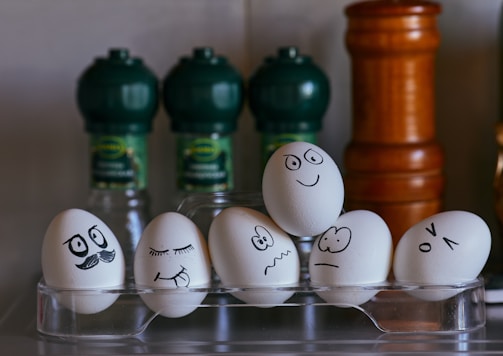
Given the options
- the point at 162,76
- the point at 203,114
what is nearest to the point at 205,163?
the point at 203,114

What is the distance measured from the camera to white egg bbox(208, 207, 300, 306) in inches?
33.0

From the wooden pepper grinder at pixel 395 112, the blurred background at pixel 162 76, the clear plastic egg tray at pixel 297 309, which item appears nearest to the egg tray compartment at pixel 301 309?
the clear plastic egg tray at pixel 297 309

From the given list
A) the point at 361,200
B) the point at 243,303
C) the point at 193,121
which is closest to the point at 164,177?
the point at 193,121

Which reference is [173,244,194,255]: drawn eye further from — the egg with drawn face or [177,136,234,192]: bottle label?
[177,136,234,192]: bottle label

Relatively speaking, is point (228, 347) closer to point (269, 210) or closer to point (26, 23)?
point (269, 210)

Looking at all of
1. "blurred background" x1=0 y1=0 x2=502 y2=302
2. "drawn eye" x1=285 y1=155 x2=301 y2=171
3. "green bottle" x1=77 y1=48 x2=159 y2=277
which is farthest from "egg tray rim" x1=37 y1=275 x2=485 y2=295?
"blurred background" x1=0 y1=0 x2=502 y2=302

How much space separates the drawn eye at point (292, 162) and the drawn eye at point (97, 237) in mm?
174

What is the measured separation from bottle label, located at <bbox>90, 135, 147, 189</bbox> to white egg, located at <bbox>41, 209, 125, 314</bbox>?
219mm

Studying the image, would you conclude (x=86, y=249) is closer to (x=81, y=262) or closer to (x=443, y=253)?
(x=81, y=262)

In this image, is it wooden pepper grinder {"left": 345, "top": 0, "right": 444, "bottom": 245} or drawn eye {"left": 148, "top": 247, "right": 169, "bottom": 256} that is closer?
drawn eye {"left": 148, "top": 247, "right": 169, "bottom": 256}

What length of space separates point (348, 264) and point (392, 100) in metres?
0.29

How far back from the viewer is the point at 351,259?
0.84 m

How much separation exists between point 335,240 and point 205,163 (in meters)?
0.27

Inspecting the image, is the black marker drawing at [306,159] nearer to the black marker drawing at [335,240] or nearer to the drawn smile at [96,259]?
the black marker drawing at [335,240]
